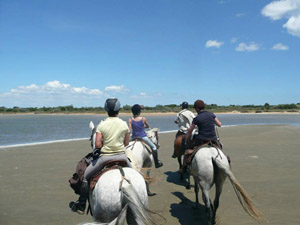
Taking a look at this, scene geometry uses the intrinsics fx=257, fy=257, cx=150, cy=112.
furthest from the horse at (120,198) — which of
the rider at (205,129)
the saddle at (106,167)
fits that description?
the rider at (205,129)

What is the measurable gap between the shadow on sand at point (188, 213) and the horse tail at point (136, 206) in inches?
105

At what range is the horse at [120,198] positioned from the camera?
314cm

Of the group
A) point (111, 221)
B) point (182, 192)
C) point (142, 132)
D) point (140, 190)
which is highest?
point (142, 132)

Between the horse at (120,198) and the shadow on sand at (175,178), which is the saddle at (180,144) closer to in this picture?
the shadow on sand at (175,178)

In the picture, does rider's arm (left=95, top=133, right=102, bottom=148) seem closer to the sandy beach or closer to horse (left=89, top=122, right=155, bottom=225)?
horse (left=89, top=122, right=155, bottom=225)

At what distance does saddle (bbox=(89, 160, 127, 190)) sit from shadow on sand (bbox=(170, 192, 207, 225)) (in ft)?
7.92

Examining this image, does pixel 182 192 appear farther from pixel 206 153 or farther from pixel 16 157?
pixel 16 157

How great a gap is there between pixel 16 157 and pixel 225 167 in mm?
11412

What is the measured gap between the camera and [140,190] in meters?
3.43

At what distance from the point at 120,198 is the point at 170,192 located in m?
4.47

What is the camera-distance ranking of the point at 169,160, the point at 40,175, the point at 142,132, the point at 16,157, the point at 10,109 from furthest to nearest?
1. the point at 10,109
2. the point at 16,157
3. the point at 169,160
4. the point at 40,175
5. the point at 142,132

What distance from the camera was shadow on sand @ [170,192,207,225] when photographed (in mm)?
5555

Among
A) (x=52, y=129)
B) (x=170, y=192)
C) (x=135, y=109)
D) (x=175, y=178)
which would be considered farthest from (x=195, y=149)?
(x=52, y=129)

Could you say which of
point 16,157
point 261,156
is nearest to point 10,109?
point 16,157
